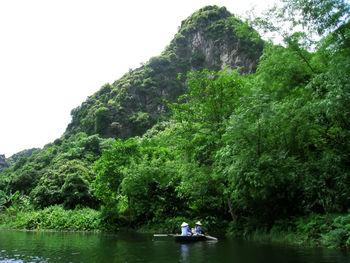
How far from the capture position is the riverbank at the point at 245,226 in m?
10.7

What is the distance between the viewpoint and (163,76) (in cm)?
8056

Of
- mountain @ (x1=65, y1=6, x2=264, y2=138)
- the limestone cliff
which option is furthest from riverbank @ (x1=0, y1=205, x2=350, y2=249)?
the limestone cliff

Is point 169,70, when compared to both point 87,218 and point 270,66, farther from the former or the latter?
point 270,66

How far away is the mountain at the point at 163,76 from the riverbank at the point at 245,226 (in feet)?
126

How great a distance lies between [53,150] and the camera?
6066cm

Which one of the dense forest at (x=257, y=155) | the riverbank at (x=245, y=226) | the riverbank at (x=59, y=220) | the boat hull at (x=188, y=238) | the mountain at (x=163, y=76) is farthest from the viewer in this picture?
→ the mountain at (x=163, y=76)

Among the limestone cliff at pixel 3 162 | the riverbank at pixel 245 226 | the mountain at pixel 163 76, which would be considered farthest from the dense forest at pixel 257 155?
the limestone cliff at pixel 3 162

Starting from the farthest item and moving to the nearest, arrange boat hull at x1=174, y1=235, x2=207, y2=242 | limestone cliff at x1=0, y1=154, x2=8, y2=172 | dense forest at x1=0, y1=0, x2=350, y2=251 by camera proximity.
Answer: limestone cliff at x1=0, y1=154, x2=8, y2=172, boat hull at x1=174, y1=235, x2=207, y2=242, dense forest at x1=0, y1=0, x2=350, y2=251

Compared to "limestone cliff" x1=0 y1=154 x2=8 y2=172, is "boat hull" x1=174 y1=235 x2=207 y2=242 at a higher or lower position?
lower

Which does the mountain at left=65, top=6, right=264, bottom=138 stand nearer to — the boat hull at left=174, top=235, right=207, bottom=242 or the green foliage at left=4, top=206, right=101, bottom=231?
the green foliage at left=4, top=206, right=101, bottom=231

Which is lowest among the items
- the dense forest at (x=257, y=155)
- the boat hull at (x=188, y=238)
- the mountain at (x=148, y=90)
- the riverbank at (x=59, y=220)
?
the riverbank at (x=59, y=220)

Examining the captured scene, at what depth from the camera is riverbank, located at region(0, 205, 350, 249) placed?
10.7 m

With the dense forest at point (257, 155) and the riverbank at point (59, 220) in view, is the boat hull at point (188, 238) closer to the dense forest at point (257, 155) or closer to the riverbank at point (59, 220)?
the dense forest at point (257, 155)

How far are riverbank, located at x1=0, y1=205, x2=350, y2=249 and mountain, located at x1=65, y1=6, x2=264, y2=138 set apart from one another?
126ft
